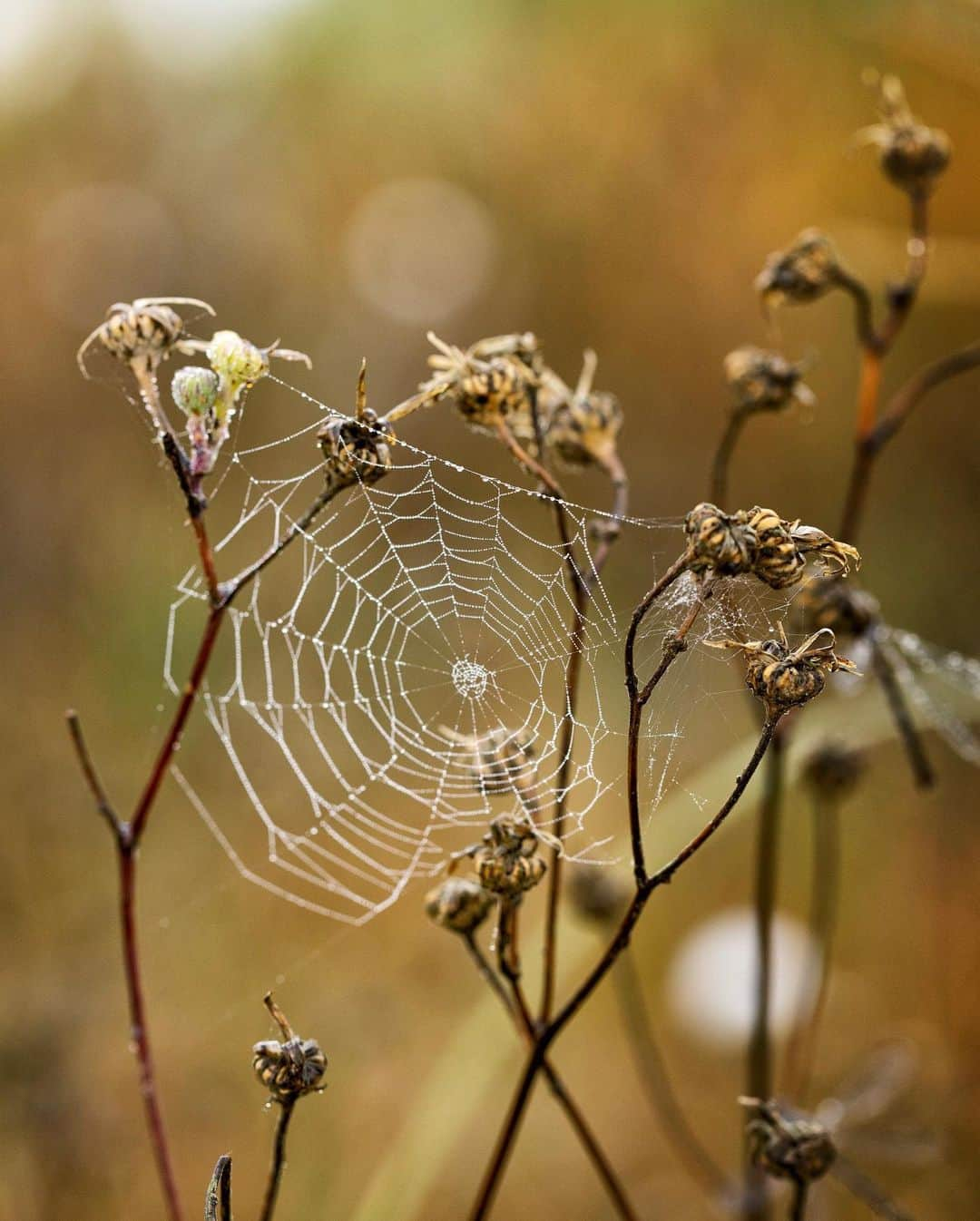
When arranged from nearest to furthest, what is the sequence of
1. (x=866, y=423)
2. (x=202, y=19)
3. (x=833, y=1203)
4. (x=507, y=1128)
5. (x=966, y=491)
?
(x=507, y=1128) → (x=866, y=423) → (x=833, y=1203) → (x=966, y=491) → (x=202, y=19)

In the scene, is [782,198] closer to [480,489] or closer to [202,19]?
[480,489]

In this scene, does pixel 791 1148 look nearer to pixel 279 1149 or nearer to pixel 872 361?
pixel 279 1149

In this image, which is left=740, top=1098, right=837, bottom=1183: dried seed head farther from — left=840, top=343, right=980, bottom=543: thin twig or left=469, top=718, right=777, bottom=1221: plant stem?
left=840, top=343, right=980, bottom=543: thin twig

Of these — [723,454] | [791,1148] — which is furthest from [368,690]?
[791,1148]

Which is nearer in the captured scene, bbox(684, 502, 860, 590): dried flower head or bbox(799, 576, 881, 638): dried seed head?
bbox(684, 502, 860, 590): dried flower head

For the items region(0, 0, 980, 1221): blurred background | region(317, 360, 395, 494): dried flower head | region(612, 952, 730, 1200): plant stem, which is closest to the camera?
region(317, 360, 395, 494): dried flower head

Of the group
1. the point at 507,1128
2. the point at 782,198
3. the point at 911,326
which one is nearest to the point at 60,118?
the point at 782,198

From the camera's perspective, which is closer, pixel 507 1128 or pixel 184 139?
pixel 507 1128

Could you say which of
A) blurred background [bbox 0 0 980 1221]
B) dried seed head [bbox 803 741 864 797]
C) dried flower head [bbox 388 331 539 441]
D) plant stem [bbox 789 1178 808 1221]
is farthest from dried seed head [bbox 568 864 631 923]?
dried flower head [bbox 388 331 539 441]
